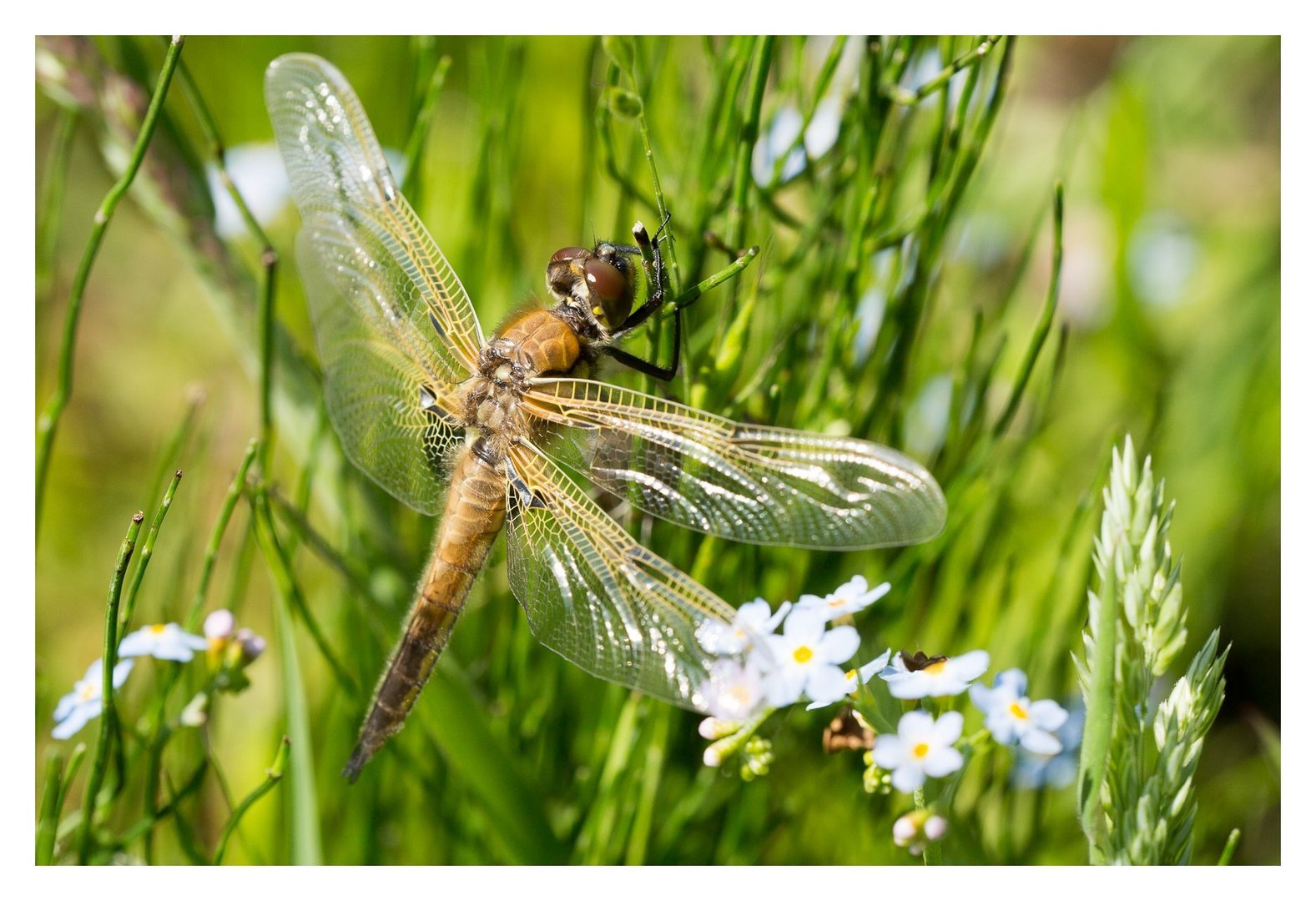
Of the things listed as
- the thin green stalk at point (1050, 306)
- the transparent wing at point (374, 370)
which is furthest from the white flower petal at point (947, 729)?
the transparent wing at point (374, 370)

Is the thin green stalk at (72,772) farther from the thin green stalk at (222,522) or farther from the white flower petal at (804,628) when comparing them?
the white flower petal at (804,628)

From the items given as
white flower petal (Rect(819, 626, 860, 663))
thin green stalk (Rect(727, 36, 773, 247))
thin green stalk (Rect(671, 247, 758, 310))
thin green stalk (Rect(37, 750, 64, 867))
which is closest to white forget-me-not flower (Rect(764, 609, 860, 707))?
white flower petal (Rect(819, 626, 860, 663))

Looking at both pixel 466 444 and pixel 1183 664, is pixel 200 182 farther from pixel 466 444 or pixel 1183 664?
pixel 1183 664

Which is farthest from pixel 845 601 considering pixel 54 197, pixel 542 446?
pixel 54 197

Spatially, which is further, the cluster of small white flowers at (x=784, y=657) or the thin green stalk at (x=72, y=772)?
the thin green stalk at (x=72, y=772)

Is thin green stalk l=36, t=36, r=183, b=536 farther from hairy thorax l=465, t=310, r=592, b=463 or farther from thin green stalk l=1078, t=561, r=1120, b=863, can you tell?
thin green stalk l=1078, t=561, r=1120, b=863

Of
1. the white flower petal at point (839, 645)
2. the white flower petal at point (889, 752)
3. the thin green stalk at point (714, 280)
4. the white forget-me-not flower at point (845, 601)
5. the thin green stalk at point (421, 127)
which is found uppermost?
the thin green stalk at point (421, 127)

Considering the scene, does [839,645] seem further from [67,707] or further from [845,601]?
[67,707]
